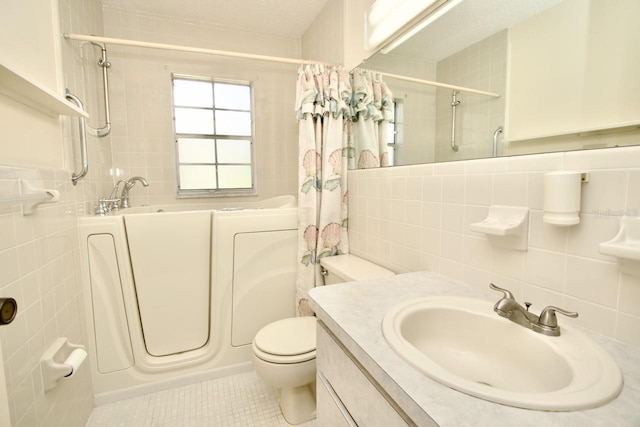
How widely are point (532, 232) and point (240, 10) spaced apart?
107 inches

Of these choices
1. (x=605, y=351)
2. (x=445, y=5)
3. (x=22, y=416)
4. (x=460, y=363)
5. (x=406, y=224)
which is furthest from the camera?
(x=406, y=224)

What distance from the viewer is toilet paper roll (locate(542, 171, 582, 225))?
74 cm

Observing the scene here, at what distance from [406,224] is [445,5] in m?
0.97

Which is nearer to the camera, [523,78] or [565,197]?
[565,197]

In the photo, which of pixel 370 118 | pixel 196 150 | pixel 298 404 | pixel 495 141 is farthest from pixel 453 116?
pixel 196 150

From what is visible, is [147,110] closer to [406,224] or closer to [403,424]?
[406,224]

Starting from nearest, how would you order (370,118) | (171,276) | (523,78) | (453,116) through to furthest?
(523,78) < (453,116) < (171,276) < (370,118)

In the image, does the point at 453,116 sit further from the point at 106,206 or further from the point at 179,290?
the point at 106,206

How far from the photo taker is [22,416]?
0.94m

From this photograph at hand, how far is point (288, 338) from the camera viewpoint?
4.87 feet

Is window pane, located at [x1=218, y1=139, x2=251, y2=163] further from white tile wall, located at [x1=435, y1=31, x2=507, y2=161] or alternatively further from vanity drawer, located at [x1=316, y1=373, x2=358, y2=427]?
vanity drawer, located at [x1=316, y1=373, x2=358, y2=427]

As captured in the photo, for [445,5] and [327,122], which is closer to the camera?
[445,5]

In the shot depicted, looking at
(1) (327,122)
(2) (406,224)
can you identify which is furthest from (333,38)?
(2) (406,224)

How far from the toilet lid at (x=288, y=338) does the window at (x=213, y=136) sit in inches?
68.0
